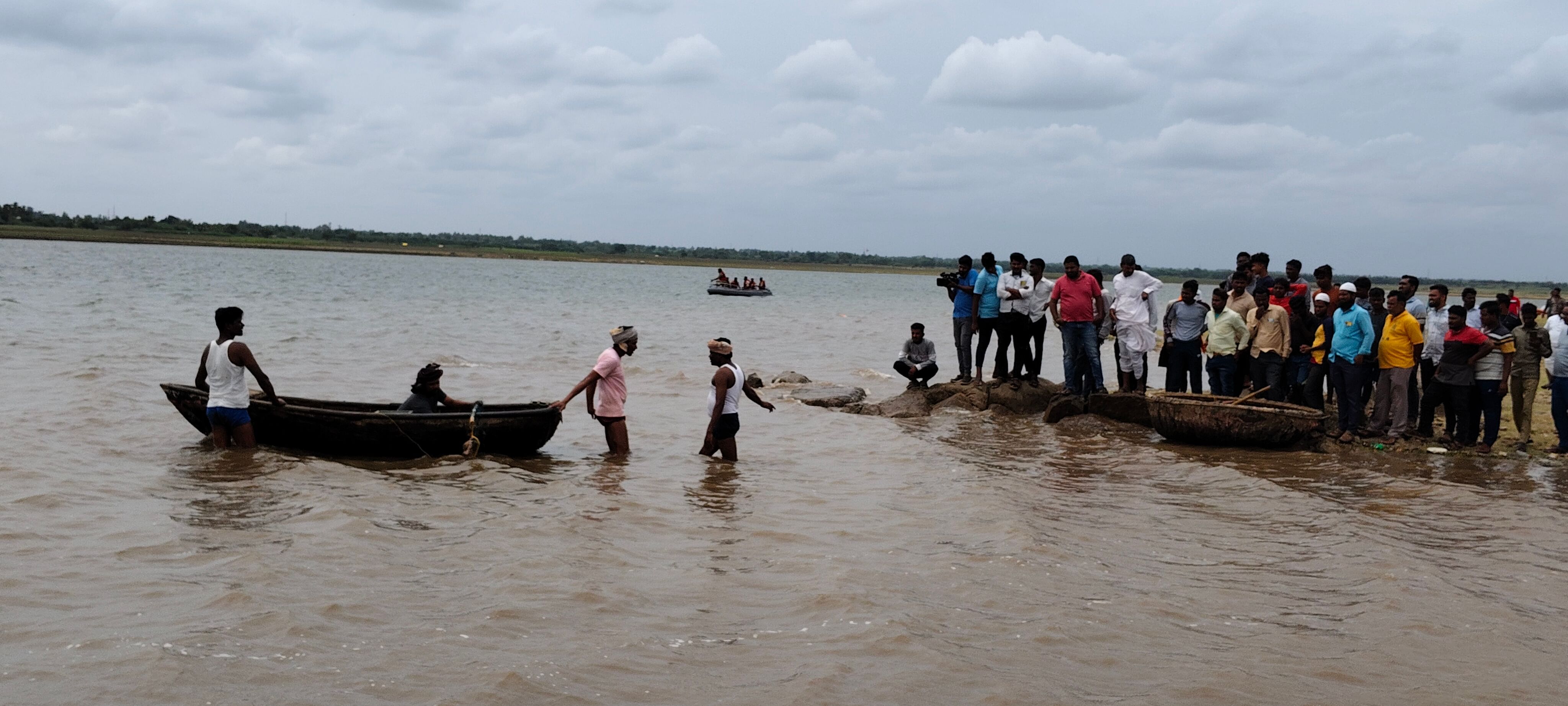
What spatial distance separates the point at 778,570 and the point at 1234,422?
7.30m

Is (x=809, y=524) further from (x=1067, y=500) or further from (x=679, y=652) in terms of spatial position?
(x=679, y=652)

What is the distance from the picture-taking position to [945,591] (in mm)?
7258

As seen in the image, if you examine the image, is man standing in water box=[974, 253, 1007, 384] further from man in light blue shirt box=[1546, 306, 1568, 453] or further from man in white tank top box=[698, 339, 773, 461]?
man in light blue shirt box=[1546, 306, 1568, 453]

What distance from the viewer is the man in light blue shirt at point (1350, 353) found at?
489 inches

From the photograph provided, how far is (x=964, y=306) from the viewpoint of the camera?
15.7 m

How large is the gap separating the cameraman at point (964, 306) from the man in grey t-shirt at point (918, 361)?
0.83 metres

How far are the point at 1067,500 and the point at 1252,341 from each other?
458cm

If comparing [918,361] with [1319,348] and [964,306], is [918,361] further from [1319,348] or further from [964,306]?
[1319,348]

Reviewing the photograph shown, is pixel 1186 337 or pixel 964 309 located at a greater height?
pixel 964 309

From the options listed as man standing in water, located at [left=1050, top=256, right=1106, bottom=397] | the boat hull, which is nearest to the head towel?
man standing in water, located at [left=1050, top=256, right=1106, bottom=397]

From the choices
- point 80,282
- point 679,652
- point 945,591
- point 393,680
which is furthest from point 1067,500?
point 80,282

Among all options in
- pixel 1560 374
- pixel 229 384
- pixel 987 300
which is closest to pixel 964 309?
pixel 987 300

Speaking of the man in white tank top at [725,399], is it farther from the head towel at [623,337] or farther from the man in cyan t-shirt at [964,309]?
the man in cyan t-shirt at [964,309]

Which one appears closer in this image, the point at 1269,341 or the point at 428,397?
the point at 428,397
